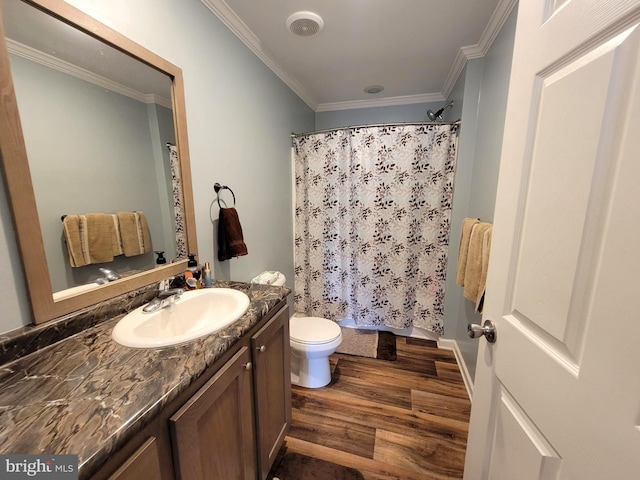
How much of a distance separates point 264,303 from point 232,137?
1.09m

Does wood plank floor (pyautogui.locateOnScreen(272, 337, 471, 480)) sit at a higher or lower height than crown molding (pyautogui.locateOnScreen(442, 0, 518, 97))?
lower

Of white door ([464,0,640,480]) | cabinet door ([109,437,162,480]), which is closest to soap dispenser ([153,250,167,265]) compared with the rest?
cabinet door ([109,437,162,480])

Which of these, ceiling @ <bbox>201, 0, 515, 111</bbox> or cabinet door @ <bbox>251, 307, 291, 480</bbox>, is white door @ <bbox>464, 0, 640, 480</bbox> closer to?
cabinet door @ <bbox>251, 307, 291, 480</bbox>

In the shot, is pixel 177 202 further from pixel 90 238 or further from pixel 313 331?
pixel 313 331

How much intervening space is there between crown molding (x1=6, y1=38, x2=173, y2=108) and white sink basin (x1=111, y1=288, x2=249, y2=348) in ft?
2.84

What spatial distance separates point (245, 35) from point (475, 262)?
1.99 m

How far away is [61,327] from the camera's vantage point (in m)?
0.81

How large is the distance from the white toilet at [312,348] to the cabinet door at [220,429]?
0.70 metres

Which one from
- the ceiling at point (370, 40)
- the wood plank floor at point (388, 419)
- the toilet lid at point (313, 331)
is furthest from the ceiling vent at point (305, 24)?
the wood plank floor at point (388, 419)

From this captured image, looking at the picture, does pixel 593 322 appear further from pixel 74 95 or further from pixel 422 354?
pixel 422 354

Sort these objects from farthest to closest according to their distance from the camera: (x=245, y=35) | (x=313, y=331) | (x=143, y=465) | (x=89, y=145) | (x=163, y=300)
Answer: (x=313, y=331) < (x=245, y=35) < (x=163, y=300) < (x=89, y=145) < (x=143, y=465)

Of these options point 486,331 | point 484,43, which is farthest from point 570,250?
point 484,43

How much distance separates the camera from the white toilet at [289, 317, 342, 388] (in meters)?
1.69
